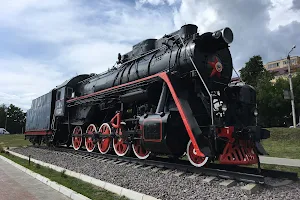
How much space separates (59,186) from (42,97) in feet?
40.9

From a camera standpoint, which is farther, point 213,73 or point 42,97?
point 42,97

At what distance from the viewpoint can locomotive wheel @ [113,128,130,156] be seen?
9.23 meters

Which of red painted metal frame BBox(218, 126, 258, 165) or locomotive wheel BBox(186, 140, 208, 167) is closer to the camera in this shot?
red painted metal frame BBox(218, 126, 258, 165)

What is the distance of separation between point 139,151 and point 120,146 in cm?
122

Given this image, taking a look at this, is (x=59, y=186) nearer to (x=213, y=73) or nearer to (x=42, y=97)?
(x=213, y=73)

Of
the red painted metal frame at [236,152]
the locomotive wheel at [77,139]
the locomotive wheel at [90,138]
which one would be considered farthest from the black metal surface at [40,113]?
the red painted metal frame at [236,152]

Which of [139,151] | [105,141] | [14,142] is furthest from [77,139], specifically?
[14,142]

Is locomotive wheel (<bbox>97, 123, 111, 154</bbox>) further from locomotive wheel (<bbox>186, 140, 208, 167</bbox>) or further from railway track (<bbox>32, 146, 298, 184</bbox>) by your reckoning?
locomotive wheel (<bbox>186, 140, 208, 167</bbox>)

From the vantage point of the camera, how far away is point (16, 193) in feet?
17.7

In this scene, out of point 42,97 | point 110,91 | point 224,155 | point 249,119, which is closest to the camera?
point 224,155

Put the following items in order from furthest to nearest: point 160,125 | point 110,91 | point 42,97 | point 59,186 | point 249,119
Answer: point 42,97
point 110,91
point 249,119
point 160,125
point 59,186

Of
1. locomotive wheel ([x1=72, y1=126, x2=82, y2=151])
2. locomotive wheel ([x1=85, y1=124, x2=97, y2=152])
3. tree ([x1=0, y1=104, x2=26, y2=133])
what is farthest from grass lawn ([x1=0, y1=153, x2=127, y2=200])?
tree ([x1=0, y1=104, x2=26, y2=133])

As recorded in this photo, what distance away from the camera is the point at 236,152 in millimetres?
6250

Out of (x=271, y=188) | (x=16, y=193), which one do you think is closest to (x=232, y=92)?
(x=271, y=188)
